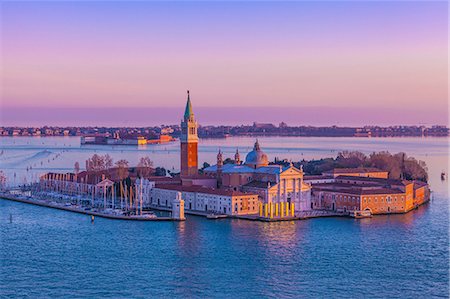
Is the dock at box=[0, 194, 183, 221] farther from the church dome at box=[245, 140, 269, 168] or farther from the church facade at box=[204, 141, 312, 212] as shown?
the church dome at box=[245, 140, 269, 168]

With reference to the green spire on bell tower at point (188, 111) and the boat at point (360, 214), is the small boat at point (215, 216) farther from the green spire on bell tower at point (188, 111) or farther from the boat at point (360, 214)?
the green spire on bell tower at point (188, 111)

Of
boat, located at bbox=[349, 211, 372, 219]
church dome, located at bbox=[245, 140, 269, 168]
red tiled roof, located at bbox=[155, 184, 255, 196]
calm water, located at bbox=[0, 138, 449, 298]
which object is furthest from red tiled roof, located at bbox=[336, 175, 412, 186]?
red tiled roof, located at bbox=[155, 184, 255, 196]

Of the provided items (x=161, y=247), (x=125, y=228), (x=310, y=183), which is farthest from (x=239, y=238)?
(x=310, y=183)

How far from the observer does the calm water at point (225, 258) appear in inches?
347

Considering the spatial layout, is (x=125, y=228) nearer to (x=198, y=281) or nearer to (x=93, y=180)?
(x=198, y=281)

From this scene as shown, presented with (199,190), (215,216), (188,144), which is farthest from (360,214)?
(188,144)

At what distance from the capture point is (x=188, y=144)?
1797cm

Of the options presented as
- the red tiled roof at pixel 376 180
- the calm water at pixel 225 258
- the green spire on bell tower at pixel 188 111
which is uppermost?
the green spire on bell tower at pixel 188 111

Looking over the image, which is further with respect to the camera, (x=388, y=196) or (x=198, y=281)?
(x=388, y=196)

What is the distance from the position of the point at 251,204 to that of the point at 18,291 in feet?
23.4

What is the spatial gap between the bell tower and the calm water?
377 cm

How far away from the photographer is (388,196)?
15.5m

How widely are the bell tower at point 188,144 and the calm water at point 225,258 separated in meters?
3.77

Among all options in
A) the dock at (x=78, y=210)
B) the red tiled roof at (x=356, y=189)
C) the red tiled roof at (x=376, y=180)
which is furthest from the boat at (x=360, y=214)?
the dock at (x=78, y=210)
